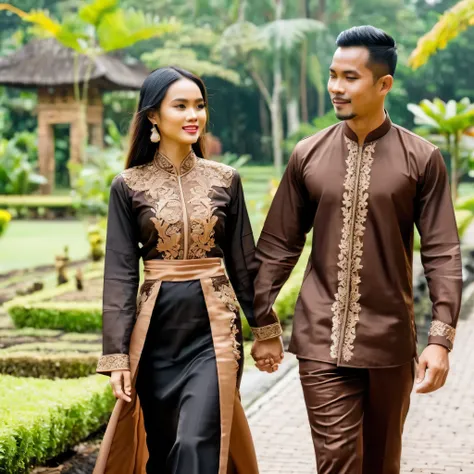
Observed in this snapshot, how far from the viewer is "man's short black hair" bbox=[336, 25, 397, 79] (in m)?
3.30

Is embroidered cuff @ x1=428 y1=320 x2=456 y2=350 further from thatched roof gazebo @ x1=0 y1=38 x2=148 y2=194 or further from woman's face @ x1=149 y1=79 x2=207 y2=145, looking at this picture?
thatched roof gazebo @ x1=0 y1=38 x2=148 y2=194

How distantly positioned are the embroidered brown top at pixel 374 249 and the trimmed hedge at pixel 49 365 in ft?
10.6

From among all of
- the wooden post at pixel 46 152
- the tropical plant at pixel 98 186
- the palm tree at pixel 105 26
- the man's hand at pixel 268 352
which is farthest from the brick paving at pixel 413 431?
the wooden post at pixel 46 152

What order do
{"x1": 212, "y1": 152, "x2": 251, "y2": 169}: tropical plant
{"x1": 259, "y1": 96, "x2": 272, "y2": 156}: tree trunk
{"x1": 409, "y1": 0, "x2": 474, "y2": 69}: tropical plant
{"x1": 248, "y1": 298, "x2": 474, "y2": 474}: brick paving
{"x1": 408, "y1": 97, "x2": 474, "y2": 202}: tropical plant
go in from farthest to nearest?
{"x1": 259, "y1": 96, "x2": 272, "y2": 156}: tree trunk < {"x1": 408, "y1": 97, "x2": 474, "y2": 202}: tropical plant < {"x1": 212, "y1": 152, "x2": 251, "y2": 169}: tropical plant < {"x1": 409, "y1": 0, "x2": 474, "y2": 69}: tropical plant < {"x1": 248, "y1": 298, "x2": 474, "y2": 474}: brick paving

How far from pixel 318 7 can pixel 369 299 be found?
36857mm

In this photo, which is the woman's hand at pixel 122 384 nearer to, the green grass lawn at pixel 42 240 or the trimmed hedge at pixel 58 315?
the trimmed hedge at pixel 58 315

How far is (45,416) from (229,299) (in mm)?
1376

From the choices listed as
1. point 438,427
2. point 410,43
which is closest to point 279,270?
point 438,427

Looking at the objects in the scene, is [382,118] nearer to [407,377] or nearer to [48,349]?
[407,377]

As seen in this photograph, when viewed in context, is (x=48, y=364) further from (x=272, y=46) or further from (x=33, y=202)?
(x=272, y=46)

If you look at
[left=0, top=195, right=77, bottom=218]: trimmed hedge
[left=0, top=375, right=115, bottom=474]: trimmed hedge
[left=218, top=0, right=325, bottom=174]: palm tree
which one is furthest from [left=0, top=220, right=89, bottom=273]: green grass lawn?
[left=218, top=0, right=325, bottom=174]: palm tree

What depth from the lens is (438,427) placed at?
584 cm

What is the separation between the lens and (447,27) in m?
13.1

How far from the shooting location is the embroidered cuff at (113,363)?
11.2 feet
